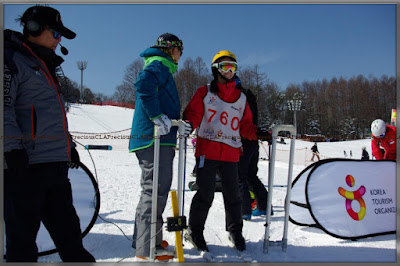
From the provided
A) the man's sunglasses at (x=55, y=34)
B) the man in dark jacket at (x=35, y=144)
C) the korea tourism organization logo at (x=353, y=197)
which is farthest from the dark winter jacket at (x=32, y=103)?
the korea tourism organization logo at (x=353, y=197)

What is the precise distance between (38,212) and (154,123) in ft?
3.40

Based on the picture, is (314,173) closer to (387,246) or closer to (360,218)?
(360,218)

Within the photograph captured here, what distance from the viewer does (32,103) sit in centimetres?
174

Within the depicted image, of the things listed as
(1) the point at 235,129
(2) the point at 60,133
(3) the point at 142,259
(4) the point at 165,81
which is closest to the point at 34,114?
(2) the point at 60,133

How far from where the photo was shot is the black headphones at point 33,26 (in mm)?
1805

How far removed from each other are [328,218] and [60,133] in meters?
2.81

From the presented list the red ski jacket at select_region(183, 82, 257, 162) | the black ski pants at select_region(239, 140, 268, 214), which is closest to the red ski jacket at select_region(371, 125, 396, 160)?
the black ski pants at select_region(239, 140, 268, 214)

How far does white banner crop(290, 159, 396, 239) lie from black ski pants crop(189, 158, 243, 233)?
0.88 metres

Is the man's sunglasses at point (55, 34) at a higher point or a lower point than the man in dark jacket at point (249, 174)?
higher

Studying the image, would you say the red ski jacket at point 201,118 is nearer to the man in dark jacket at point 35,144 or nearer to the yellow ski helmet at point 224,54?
the yellow ski helmet at point 224,54

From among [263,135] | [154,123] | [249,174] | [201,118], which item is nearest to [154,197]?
[154,123]

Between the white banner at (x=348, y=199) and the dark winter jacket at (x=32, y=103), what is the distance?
8.42ft

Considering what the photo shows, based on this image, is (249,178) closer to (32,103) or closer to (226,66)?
(226,66)

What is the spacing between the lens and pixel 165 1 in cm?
289
